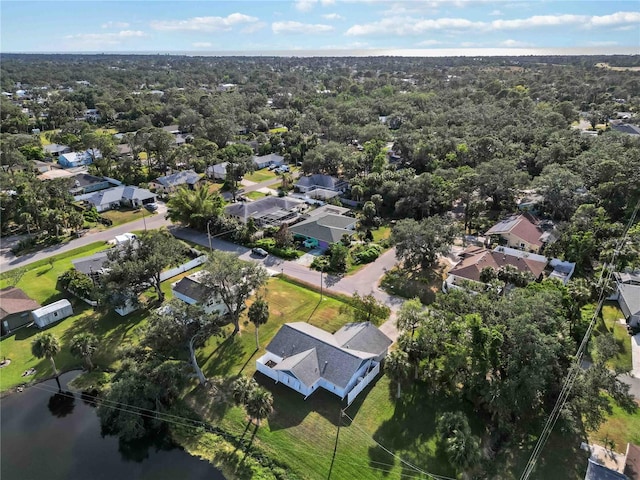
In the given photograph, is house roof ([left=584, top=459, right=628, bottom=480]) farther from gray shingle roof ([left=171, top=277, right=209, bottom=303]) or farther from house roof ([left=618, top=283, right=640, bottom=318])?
gray shingle roof ([left=171, top=277, right=209, bottom=303])

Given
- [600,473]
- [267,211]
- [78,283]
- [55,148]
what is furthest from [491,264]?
[55,148]

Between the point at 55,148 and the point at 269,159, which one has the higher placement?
the point at 55,148

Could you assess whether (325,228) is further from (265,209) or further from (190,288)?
(190,288)

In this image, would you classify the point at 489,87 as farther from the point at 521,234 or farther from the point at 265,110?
the point at 521,234

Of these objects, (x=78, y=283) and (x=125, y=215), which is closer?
(x=78, y=283)

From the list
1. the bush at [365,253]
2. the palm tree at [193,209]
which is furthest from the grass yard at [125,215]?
the bush at [365,253]

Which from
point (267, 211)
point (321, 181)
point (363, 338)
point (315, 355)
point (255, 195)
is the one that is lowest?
point (255, 195)

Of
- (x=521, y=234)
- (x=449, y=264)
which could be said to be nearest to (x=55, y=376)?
(x=449, y=264)

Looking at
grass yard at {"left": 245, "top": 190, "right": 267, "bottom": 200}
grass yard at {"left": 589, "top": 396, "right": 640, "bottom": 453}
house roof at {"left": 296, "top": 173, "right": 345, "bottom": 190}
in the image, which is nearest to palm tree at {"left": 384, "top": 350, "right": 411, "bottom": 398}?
grass yard at {"left": 589, "top": 396, "right": 640, "bottom": 453}
